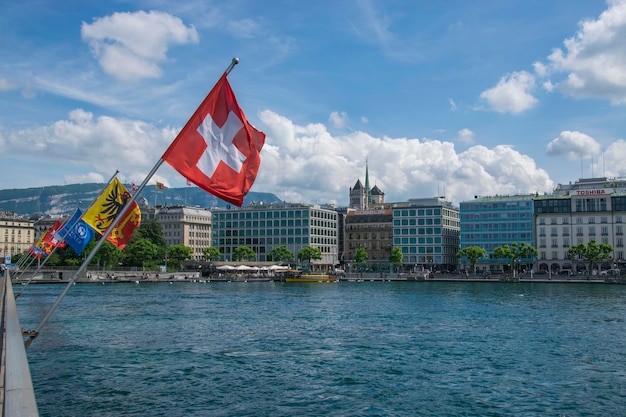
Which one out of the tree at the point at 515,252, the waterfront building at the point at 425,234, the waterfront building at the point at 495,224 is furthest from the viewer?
the waterfront building at the point at 425,234

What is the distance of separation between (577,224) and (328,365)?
121 m

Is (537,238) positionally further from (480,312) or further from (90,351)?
(90,351)

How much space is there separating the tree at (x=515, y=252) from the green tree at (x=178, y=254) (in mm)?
73782

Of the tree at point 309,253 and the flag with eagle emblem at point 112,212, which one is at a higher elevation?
the flag with eagle emblem at point 112,212

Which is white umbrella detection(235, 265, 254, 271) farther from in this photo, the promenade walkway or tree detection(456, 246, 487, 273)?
the promenade walkway

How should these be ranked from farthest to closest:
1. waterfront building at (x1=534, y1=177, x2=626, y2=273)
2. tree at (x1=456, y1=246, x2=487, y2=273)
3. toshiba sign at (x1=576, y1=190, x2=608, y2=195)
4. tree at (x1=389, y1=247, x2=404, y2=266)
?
1. tree at (x1=389, y1=247, x2=404, y2=266)
2. tree at (x1=456, y1=246, x2=487, y2=273)
3. toshiba sign at (x1=576, y1=190, x2=608, y2=195)
4. waterfront building at (x1=534, y1=177, x2=626, y2=273)

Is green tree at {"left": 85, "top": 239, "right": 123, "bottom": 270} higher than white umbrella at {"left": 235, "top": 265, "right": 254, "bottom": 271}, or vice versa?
green tree at {"left": 85, "top": 239, "right": 123, "bottom": 270}

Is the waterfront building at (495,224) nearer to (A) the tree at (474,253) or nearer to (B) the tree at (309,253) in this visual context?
(A) the tree at (474,253)

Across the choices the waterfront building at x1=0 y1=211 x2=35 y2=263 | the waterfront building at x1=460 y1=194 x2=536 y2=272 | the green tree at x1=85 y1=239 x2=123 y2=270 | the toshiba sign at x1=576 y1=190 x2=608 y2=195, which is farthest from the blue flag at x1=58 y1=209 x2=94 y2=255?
the waterfront building at x1=0 y1=211 x2=35 y2=263

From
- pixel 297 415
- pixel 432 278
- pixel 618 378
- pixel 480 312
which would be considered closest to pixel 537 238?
pixel 432 278

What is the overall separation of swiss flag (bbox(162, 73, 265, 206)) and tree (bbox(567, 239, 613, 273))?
397 ft

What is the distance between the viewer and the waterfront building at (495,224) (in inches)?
5531

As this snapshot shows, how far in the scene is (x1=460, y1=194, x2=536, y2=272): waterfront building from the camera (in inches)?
5531

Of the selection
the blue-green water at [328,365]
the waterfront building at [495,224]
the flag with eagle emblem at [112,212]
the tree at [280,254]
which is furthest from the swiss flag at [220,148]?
the tree at [280,254]
